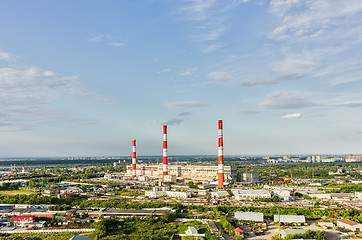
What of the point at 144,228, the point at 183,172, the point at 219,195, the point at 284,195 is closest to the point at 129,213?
the point at 144,228

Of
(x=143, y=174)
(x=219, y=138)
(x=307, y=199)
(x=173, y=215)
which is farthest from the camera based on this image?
(x=143, y=174)

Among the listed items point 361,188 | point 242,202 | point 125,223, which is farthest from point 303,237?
point 361,188

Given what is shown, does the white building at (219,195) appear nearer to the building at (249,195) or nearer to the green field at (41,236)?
the building at (249,195)

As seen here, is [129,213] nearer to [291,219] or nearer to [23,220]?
[23,220]

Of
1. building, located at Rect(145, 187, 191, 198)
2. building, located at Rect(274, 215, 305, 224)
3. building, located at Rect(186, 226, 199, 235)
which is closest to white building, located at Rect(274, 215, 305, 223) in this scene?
building, located at Rect(274, 215, 305, 224)

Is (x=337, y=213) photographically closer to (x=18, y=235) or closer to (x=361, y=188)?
(x=361, y=188)

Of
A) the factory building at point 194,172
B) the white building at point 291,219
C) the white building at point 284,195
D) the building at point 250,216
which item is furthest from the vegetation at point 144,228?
the factory building at point 194,172

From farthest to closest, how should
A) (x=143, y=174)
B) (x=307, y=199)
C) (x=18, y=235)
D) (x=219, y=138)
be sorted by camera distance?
(x=143, y=174), (x=219, y=138), (x=307, y=199), (x=18, y=235)
